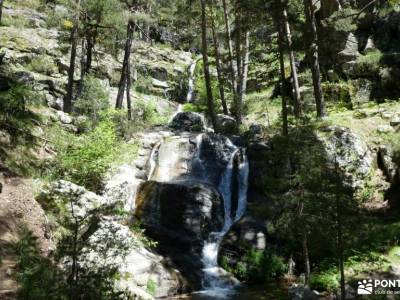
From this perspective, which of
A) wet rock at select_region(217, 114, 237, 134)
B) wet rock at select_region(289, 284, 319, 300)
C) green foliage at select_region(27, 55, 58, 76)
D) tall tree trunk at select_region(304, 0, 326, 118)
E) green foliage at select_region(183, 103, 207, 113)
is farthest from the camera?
green foliage at select_region(183, 103, 207, 113)

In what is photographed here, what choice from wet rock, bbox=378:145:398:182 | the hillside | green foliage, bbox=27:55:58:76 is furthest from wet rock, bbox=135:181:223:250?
green foliage, bbox=27:55:58:76

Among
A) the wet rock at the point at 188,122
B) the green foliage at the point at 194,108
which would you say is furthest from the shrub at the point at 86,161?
the green foliage at the point at 194,108

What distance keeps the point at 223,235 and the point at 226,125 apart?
10.0 metres

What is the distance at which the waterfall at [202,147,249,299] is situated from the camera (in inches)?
489

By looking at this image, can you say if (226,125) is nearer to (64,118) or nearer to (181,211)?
(64,118)

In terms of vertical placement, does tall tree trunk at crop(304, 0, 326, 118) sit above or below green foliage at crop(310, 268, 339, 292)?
above

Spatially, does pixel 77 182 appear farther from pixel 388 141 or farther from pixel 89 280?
pixel 388 141

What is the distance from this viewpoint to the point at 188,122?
2606 cm

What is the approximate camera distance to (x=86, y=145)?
1516cm

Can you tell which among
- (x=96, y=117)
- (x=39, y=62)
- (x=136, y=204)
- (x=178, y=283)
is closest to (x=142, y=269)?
(x=178, y=283)

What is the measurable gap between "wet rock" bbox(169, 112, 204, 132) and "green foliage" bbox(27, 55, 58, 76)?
1039cm

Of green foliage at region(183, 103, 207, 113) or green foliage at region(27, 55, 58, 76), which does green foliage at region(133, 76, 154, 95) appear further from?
green foliage at region(27, 55, 58, 76)

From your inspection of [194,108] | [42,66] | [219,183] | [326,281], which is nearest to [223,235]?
[219,183]

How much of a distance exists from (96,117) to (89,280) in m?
17.1
